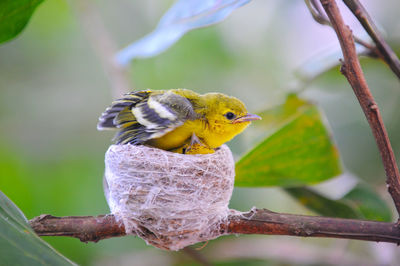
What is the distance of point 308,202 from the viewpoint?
2.21 metres

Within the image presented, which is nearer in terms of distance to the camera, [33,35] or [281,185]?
[281,185]

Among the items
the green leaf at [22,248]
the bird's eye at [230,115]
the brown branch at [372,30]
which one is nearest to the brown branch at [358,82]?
the brown branch at [372,30]

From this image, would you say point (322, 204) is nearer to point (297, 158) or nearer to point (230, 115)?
point (297, 158)

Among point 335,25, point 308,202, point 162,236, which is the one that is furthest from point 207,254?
point 335,25

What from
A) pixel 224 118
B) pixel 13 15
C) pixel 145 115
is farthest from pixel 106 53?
pixel 13 15

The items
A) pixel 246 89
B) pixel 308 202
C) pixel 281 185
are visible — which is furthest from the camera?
pixel 246 89

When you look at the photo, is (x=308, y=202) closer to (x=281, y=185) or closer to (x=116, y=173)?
(x=281, y=185)

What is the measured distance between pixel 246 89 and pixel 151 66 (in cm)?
108

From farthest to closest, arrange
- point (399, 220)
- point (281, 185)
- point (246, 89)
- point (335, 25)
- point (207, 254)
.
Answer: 1. point (246, 89)
2. point (207, 254)
3. point (281, 185)
4. point (399, 220)
5. point (335, 25)

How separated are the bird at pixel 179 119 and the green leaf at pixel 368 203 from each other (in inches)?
24.1

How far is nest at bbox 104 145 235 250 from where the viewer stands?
69.3 inches

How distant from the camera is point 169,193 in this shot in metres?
1.92

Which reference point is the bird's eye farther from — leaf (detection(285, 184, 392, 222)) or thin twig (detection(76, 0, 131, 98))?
thin twig (detection(76, 0, 131, 98))

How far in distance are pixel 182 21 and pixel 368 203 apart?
4.01ft
